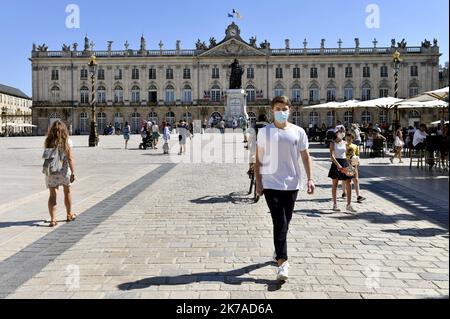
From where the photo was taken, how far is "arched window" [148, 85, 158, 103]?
81.6m

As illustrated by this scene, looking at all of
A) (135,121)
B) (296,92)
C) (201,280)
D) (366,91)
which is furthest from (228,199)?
(366,91)

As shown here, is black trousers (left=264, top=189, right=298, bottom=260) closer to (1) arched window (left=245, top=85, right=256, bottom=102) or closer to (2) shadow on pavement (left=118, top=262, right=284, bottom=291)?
(2) shadow on pavement (left=118, top=262, right=284, bottom=291)

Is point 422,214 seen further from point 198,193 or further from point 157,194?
point 157,194

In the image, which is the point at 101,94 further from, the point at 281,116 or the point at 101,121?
the point at 281,116

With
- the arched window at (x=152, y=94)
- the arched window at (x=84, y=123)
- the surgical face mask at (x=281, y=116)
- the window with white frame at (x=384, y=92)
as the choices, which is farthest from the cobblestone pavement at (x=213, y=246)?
the window with white frame at (x=384, y=92)

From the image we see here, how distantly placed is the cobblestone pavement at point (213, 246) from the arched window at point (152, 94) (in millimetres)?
70751

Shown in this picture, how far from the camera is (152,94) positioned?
81.8 metres

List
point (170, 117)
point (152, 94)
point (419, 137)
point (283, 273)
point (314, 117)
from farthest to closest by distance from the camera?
1. point (152, 94)
2. point (170, 117)
3. point (314, 117)
4. point (419, 137)
5. point (283, 273)

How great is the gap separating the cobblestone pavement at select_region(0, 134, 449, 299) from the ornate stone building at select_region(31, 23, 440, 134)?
69687 mm

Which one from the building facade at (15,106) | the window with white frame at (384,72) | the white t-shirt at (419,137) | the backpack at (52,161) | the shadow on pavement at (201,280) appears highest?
the window with white frame at (384,72)

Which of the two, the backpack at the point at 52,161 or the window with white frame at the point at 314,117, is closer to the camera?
the backpack at the point at 52,161

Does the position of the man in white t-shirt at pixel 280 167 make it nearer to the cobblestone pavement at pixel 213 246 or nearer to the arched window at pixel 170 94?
the cobblestone pavement at pixel 213 246

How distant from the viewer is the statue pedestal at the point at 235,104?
53.0 metres

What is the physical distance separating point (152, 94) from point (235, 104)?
31.2m
